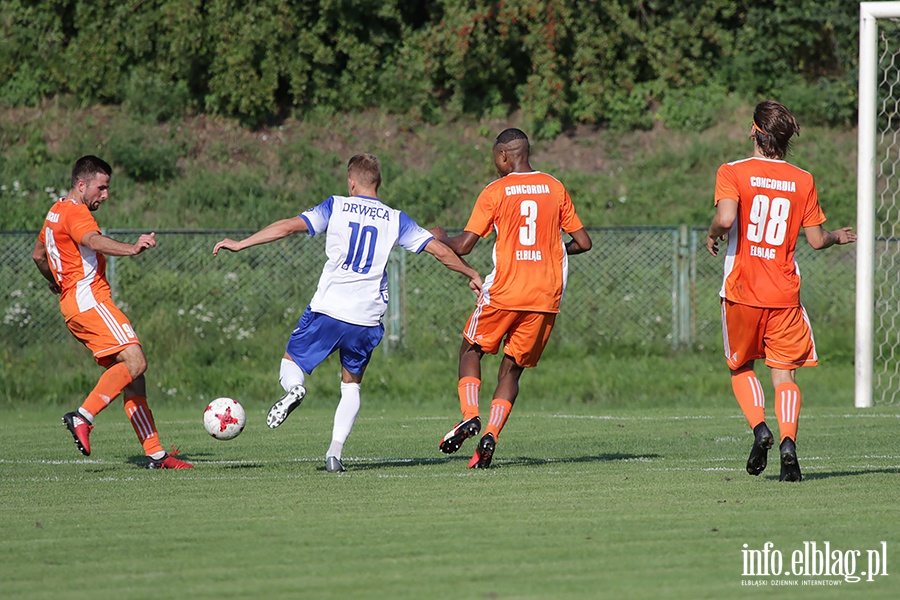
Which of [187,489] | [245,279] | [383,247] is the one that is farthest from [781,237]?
[245,279]

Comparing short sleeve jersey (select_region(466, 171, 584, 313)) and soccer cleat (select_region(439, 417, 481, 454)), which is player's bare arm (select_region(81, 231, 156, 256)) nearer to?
short sleeve jersey (select_region(466, 171, 584, 313))

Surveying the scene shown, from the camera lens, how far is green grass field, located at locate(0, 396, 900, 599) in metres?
4.66

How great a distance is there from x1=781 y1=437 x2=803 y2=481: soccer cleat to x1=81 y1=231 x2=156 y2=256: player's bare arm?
415 centimetres

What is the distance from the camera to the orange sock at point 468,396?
27.1ft

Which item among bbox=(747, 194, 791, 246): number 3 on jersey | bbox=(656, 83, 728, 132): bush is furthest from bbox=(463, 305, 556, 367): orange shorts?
bbox=(656, 83, 728, 132): bush

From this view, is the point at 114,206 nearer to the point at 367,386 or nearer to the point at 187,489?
the point at 367,386

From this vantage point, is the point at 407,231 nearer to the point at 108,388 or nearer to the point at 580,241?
the point at 580,241

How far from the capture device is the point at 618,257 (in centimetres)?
1811

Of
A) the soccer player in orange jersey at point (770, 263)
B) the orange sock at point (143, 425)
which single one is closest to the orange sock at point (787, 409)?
the soccer player in orange jersey at point (770, 263)

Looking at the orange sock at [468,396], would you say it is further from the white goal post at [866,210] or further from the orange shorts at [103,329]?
the white goal post at [866,210]

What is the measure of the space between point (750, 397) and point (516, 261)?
1867 mm

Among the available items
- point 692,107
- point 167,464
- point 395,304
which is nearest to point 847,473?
point 167,464

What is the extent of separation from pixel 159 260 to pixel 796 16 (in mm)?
14455

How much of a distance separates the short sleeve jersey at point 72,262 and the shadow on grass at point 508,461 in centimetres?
205
